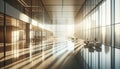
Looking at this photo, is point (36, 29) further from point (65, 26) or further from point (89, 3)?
point (65, 26)

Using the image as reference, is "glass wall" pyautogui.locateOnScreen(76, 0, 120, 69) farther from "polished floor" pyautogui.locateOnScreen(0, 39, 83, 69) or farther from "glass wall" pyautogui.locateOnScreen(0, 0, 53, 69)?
"glass wall" pyautogui.locateOnScreen(0, 0, 53, 69)

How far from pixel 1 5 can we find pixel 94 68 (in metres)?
4.86

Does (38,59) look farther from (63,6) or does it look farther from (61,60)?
(63,6)

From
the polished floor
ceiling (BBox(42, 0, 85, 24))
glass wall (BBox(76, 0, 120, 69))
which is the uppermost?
ceiling (BBox(42, 0, 85, 24))

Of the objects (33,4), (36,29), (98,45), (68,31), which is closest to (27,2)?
(33,4)

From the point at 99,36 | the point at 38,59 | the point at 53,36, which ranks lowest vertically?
the point at 38,59

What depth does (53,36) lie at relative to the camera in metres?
45.6

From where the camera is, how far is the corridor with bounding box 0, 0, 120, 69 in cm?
803

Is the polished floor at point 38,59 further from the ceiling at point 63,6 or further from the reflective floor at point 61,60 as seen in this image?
the ceiling at point 63,6

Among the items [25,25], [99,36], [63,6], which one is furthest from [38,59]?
[63,6]

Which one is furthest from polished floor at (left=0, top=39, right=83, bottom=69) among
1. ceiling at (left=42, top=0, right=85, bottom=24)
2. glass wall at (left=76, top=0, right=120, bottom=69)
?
ceiling at (left=42, top=0, right=85, bottom=24)

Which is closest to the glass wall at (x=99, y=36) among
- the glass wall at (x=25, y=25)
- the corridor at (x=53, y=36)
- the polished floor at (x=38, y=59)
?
the corridor at (x=53, y=36)

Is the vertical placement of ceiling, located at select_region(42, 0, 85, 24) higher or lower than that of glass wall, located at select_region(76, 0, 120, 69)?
higher

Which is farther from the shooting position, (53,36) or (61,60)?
(53,36)
